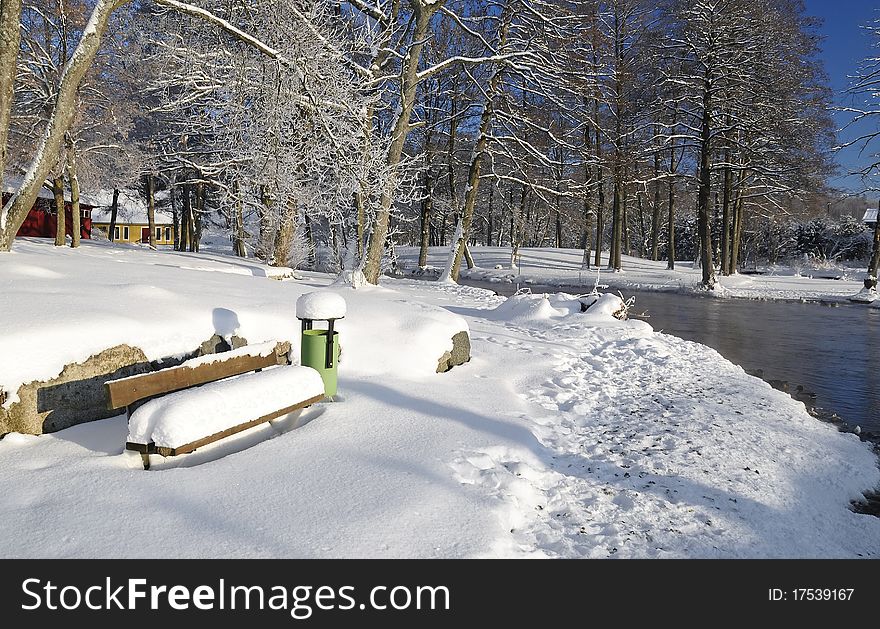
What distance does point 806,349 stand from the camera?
11.8 meters

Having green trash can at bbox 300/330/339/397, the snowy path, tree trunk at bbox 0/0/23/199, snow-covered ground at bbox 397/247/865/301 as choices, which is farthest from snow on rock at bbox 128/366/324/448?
snow-covered ground at bbox 397/247/865/301

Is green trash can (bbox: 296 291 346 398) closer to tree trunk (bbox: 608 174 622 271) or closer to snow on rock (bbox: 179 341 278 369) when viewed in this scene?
snow on rock (bbox: 179 341 278 369)

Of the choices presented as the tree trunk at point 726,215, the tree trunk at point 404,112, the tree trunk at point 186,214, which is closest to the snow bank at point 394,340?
the tree trunk at point 404,112

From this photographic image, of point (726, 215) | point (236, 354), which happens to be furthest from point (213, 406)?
point (726, 215)

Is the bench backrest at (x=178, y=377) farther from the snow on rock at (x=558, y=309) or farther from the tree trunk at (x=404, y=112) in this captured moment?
the snow on rock at (x=558, y=309)

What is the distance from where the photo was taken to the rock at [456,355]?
23.9 feet

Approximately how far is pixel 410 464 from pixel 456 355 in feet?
11.1

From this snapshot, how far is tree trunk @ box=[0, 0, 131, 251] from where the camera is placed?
24.1 feet

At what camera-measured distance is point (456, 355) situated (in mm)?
7605

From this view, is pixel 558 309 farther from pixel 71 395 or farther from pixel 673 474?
pixel 71 395

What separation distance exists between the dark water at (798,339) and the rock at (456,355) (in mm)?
4666
